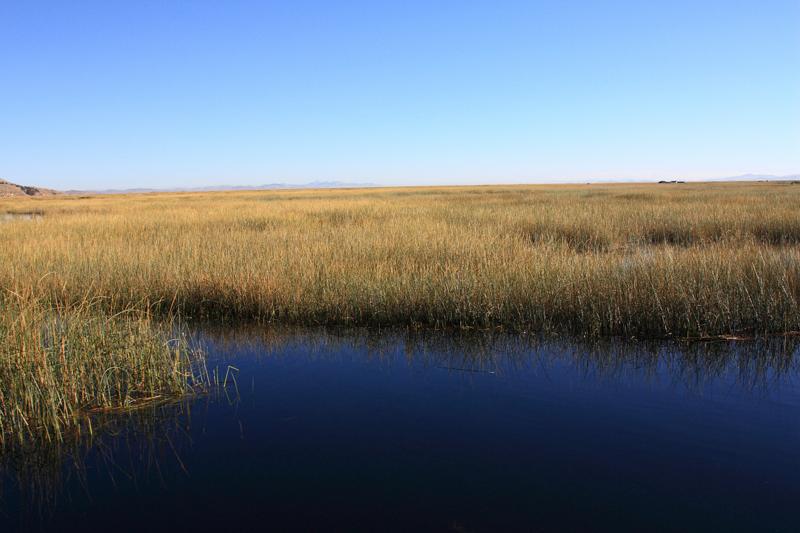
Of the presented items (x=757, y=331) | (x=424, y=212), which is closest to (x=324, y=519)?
(x=757, y=331)

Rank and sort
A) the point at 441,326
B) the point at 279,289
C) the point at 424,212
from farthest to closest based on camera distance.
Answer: the point at 424,212 < the point at 279,289 < the point at 441,326

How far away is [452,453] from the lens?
160 inches

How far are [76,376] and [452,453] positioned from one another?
3.23 m

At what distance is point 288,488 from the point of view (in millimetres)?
3639

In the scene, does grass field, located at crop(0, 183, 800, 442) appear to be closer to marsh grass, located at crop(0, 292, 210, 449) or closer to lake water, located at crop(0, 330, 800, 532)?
marsh grass, located at crop(0, 292, 210, 449)

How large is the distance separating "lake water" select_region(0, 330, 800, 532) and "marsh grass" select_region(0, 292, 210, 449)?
30cm

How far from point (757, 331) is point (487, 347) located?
129 inches

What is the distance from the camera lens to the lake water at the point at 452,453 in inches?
132

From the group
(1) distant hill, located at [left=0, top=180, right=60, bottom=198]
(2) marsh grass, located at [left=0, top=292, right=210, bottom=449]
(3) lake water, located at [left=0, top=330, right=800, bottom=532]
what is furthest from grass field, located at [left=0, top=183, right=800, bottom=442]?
→ (1) distant hill, located at [left=0, top=180, right=60, bottom=198]

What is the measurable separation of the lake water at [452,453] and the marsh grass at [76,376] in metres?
0.30

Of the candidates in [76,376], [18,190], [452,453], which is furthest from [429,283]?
[18,190]

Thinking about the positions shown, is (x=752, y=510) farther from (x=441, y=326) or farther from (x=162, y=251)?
(x=162, y=251)

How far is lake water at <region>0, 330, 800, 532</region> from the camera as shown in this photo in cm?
335

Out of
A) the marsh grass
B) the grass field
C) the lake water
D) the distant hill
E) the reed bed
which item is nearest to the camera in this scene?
the lake water
